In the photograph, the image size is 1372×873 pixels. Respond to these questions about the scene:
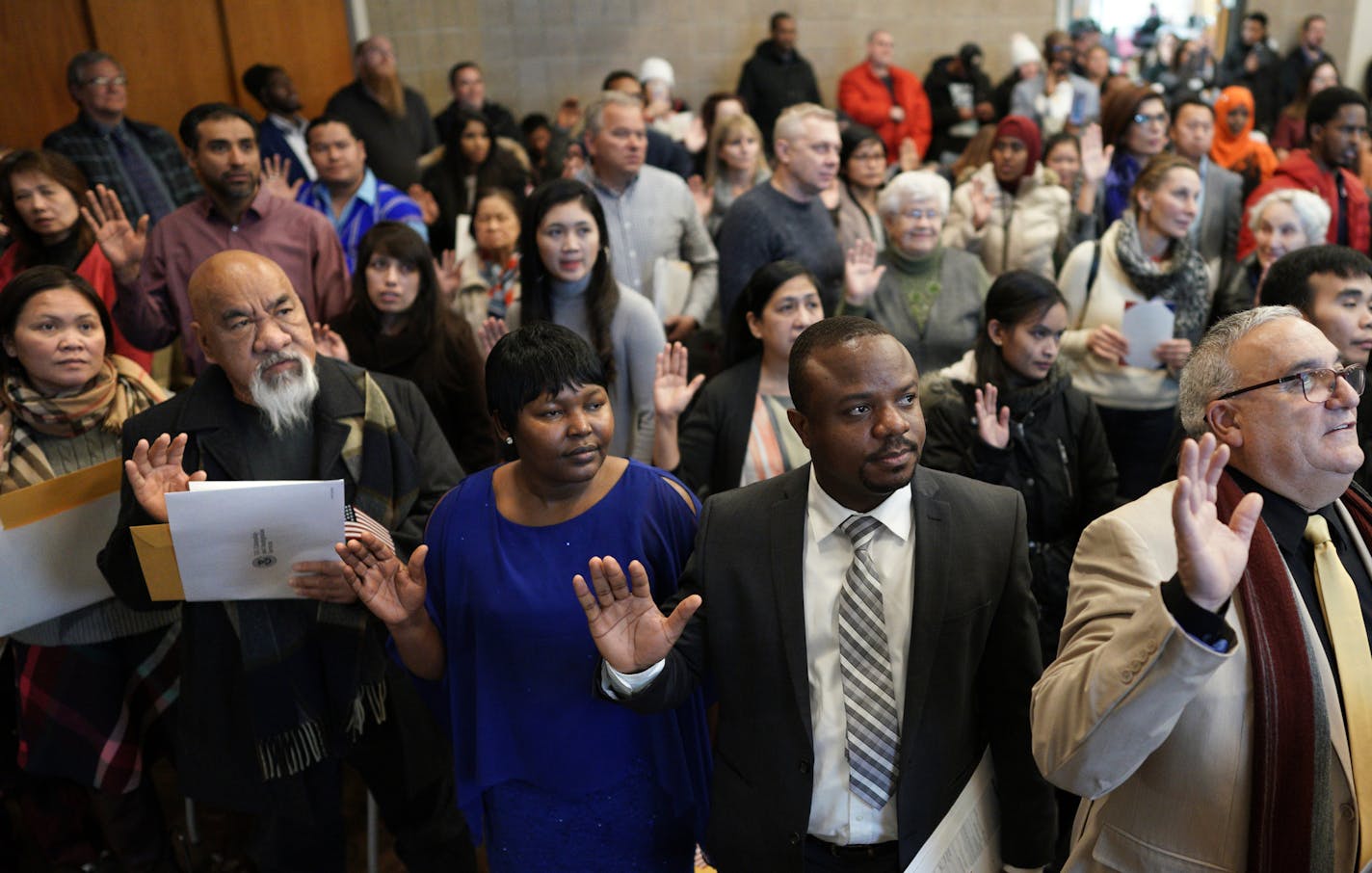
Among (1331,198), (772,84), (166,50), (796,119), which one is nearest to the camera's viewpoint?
(796,119)

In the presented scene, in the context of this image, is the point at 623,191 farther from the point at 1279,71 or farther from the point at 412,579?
the point at 1279,71

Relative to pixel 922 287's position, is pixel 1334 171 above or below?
above

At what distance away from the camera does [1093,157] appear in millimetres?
5043

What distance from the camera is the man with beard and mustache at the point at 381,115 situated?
647 centimetres

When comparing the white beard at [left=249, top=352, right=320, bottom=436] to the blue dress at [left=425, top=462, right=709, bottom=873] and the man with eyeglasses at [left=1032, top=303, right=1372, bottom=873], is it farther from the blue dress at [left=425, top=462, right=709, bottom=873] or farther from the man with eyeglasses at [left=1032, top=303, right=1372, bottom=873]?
the man with eyeglasses at [left=1032, top=303, right=1372, bottom=873]

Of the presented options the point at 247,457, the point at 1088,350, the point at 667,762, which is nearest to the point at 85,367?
the point at 247,457

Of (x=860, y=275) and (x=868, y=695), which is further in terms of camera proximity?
(x=860, y=275)

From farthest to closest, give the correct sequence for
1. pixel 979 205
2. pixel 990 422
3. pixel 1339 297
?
pixel 979 205
pixel 990 422
pixel 1339 297

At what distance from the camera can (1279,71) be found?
9.62 metres

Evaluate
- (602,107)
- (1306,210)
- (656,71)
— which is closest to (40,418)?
(602,107)

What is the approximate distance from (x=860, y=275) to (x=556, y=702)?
222 cm

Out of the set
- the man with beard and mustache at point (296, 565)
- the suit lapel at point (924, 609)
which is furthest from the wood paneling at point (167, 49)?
the suit lapel at point (924, 609)

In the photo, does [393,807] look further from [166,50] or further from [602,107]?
[166,50]

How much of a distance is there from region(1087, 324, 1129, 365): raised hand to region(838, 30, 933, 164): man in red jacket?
526 cm
